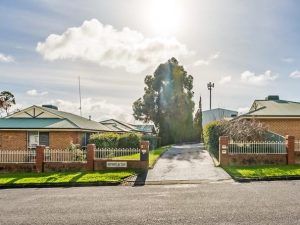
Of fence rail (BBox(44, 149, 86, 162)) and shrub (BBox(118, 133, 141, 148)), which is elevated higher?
shrub (BBox(118, 133, 141, 148))

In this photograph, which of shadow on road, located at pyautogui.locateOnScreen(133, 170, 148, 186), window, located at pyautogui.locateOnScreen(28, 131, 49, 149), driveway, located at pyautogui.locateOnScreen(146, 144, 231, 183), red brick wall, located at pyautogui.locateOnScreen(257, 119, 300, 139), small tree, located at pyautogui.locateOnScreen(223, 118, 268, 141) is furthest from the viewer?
red brick wall, located at pyautogui.locateOnScreen(257, 119, 300, 139)

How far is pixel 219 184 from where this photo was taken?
15000 millimetres

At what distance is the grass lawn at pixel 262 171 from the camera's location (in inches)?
645

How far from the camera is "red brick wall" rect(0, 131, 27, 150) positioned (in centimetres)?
2634

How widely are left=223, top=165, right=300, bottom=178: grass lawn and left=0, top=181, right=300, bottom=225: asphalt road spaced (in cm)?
151

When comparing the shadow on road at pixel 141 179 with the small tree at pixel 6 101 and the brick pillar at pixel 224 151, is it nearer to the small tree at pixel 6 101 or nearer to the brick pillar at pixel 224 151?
the brick pillar at pixel 224 151

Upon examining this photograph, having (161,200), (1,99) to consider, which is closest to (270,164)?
(161,200)

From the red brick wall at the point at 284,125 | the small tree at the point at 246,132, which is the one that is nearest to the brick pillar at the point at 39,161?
the small tree at the point at 246,132

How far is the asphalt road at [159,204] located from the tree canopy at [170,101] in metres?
37.2

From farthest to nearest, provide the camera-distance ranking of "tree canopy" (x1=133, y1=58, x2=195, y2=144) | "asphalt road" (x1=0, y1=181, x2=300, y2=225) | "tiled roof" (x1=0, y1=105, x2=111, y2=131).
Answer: "tree canopy" (x1=133, y1=58, x2=195, y2=144)
"tiled roof" (x1=0, y1=105, x2=111, y2=131)
"asphalt road" (x1=0, y1=181, x2=300, y2=225)

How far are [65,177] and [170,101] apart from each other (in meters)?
35.8

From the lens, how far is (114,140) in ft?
93.0

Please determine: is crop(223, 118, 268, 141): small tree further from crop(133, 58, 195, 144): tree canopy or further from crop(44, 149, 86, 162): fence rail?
crop(133, 58, 195, 144): tree canopy

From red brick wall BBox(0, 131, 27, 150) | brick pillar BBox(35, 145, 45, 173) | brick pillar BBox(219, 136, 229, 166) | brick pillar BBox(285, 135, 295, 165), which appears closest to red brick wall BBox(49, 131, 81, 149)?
red brick wall BBox(0, 131, 27, 150)
